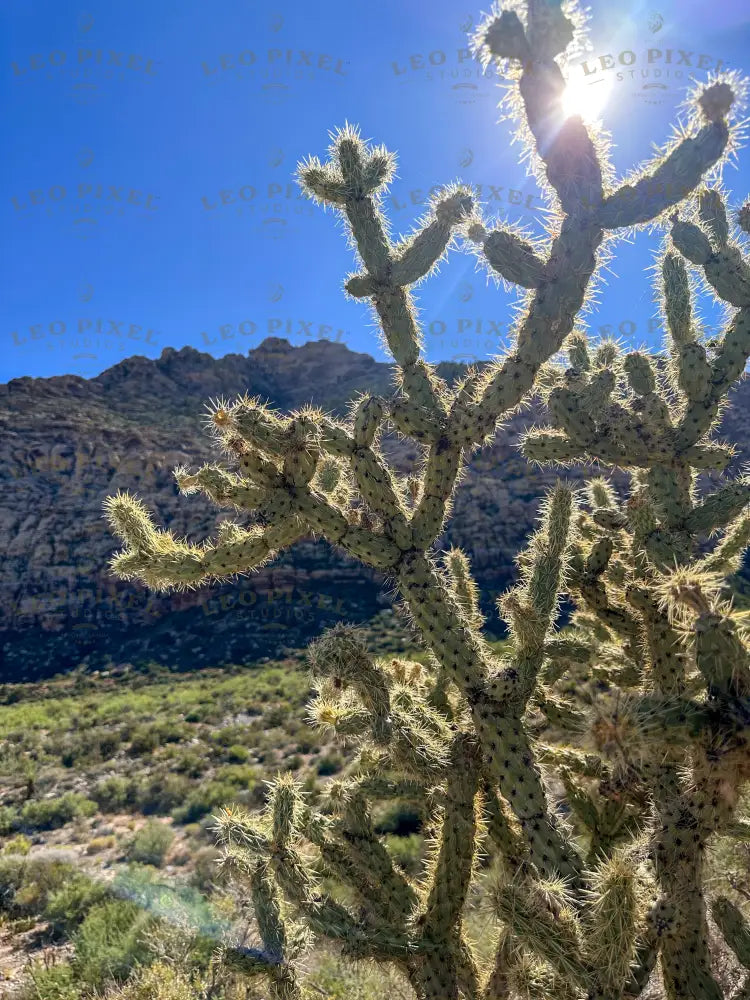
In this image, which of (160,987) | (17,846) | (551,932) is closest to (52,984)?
(160,987)

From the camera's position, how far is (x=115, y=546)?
28.8 metres

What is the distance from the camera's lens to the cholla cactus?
86.8 inches

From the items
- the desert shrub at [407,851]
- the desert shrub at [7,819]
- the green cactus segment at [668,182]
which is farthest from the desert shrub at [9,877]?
the green cactus segment at [668,182]

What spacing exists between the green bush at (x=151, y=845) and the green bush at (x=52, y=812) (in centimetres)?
204

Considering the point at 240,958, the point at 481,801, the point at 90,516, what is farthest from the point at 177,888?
the point at 90,516

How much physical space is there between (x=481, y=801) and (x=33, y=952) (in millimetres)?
6337

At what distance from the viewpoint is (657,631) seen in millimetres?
3521

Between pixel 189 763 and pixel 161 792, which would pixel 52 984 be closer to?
pixel 161 792

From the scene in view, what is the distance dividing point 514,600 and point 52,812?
1089 centimetres

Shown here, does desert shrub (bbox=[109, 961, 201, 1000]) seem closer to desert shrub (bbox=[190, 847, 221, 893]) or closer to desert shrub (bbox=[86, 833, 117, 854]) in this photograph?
desert shrub (bbox=[190, 847, 221, 893])

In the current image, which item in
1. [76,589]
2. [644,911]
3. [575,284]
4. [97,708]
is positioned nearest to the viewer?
[644,911]

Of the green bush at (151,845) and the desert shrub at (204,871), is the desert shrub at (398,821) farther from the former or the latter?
the green bush at (151,845)

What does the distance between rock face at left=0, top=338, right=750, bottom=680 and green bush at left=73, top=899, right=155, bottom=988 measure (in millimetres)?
15165

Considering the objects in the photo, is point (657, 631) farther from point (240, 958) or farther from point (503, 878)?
point (240, 958)
